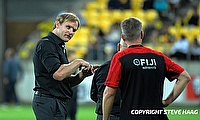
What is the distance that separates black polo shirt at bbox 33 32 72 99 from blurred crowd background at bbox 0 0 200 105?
45.5ft

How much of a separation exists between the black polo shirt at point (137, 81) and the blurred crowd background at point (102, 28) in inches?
600

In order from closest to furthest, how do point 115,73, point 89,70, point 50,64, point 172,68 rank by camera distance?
point 115,73, point 172,68, point 50,64, point 89,70

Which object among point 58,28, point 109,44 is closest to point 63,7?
point 109,44

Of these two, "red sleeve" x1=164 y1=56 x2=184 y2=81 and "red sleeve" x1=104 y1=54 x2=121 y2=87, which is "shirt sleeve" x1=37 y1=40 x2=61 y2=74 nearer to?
"red sleeve" x1=104 y1=54 x2=121 y2=87

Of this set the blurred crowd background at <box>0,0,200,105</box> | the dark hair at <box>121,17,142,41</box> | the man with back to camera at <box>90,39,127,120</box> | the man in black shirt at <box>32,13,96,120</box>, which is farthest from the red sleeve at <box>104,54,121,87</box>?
the blurred crowd background at <box>0,0,200,105</box>

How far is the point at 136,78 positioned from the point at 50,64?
4.59ft

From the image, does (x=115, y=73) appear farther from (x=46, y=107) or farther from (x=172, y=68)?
(x=46, y=107)

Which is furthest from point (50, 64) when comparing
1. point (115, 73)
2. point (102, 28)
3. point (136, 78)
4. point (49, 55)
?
point (102, 28)

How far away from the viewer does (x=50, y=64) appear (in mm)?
7082

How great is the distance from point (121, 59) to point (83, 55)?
1648cm

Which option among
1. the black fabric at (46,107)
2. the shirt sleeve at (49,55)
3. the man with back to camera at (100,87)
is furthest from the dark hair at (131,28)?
the black fabric at (46,107)

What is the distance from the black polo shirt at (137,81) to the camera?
6.05 metres

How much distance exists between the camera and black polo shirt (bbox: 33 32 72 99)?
7121mm

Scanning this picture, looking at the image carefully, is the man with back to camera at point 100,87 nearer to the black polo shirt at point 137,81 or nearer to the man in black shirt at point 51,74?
the man in black shirt at point 51,74
